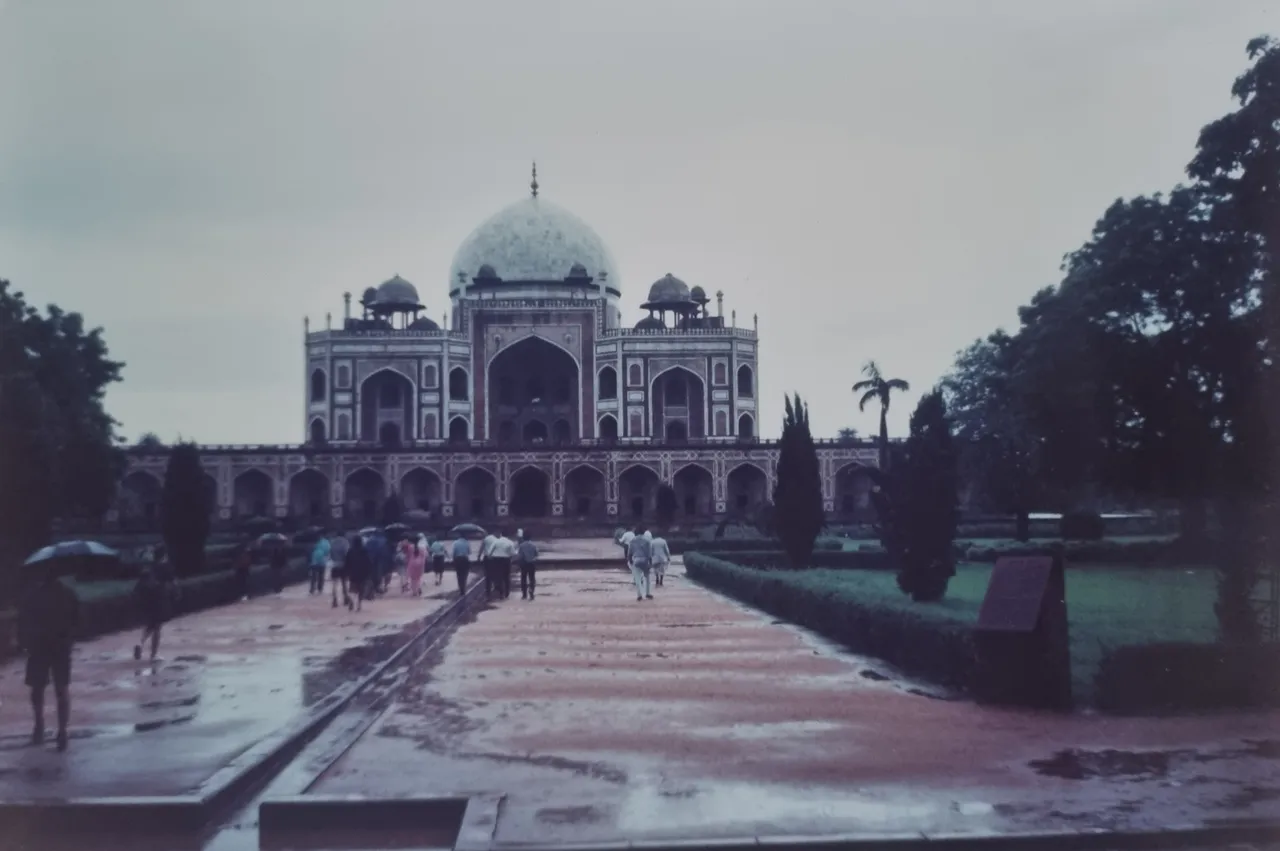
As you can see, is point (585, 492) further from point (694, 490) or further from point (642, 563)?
point (642, 563)

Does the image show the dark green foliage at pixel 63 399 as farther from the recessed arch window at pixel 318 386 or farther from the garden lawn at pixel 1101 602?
the recessed arch window at pixel 318 386

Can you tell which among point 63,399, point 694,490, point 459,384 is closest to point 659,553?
point 63,399

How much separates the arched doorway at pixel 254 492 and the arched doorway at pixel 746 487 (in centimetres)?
1791

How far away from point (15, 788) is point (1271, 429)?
10452 millimetres

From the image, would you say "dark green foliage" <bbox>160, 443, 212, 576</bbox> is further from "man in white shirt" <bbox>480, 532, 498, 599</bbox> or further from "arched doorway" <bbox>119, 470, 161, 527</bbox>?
"arched doorway" <bbox>119, 470, 161, 527</bbox>

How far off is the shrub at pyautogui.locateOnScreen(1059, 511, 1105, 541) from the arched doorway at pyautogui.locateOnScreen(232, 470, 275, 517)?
98.9ft

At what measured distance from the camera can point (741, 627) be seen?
15.8 m

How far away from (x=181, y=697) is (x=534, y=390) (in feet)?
164

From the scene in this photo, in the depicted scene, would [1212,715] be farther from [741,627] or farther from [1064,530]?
[1064,530]

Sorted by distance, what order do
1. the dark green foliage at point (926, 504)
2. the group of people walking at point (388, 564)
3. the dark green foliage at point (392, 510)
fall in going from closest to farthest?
the dark green foliage at point (926, 504), the group of people walking at point (388, 564), the dark green foliage at point (392, 510)

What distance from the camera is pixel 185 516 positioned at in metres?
23.5

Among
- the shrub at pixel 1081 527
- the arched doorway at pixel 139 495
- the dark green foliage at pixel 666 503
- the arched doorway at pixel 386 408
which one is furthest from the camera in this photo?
the arched doorway at pixel 386 408

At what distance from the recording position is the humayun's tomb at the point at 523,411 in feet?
167

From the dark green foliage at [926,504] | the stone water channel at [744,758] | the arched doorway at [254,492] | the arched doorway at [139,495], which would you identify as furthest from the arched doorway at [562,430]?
the stone water channel at [744,758]
